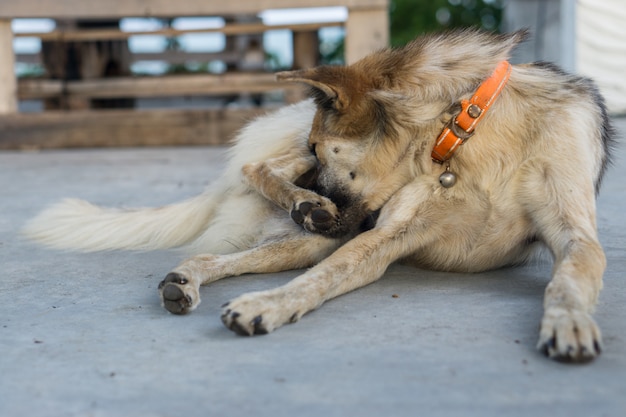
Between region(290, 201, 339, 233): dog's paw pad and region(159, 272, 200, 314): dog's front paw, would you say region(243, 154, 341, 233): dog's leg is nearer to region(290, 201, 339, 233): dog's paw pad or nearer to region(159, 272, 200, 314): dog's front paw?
region(290, 201, 339, 233): dog's paw pad

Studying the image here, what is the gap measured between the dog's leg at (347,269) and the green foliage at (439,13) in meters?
16.8

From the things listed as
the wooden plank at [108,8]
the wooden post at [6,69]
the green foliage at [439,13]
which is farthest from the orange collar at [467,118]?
the green foliage at [439,13]

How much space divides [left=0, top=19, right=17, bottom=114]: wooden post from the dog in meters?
4.99

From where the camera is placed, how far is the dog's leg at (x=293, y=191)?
2902 millimetres

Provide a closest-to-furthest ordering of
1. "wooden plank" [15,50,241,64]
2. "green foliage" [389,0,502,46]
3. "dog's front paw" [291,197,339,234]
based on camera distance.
→ "dog's front paw" [291,197,339,234] < "wooden plank" [15,50,241,64] < "green foliage" [389,0,502,46]

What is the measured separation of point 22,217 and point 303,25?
440cm

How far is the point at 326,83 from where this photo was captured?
2.75 metres

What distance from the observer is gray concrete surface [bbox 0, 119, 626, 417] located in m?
1.59

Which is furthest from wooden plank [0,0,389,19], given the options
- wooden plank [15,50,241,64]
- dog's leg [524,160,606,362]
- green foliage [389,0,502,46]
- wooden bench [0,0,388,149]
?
green foliage [389,0,502,46]

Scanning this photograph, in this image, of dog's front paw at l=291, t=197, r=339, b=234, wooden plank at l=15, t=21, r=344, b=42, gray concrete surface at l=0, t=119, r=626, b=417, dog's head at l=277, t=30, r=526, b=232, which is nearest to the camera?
gray concrete surface at l=0, t=119, r=626, b=417

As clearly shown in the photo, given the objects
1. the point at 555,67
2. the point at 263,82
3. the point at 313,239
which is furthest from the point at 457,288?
the point at 263,82

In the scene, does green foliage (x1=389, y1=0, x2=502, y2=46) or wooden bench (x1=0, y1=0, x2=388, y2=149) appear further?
green foliage (x1=389, y1=0, x2=502, y2=46)

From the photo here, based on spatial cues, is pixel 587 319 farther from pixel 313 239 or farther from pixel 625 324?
pixel 313 239

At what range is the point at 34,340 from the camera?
6.76 ft
